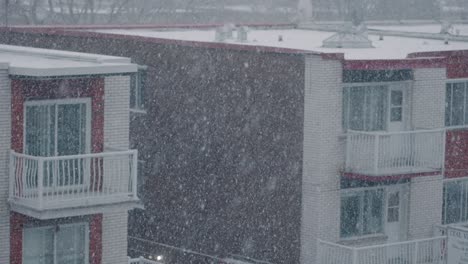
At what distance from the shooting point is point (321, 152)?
1119 inches

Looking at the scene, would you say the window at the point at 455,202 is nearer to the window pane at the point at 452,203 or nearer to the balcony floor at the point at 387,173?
the window pane at the point at 452,203

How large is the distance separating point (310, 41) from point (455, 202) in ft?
20.6

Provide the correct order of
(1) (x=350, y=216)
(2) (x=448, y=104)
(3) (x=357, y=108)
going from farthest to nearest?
1. (2) (x=448, y=104)
2. (1) (x=350, y=216)
3. (3) (x=357, y=108)

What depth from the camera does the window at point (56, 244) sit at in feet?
76.6

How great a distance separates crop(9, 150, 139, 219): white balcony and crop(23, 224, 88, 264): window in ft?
3.28

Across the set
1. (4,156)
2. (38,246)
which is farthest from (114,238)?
(4,156)

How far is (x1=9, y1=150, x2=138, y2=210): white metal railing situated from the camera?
2216 centimetres

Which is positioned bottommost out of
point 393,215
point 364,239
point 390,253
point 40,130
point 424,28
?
point 390,253

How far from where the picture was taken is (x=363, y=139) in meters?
28.6

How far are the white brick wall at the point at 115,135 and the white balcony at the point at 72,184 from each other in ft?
2.38

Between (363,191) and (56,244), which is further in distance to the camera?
(363,191)

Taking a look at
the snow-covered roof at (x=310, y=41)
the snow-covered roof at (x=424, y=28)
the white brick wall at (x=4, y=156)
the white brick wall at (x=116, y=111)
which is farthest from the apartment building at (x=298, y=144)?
the white brick wall at (x=4, y=156)

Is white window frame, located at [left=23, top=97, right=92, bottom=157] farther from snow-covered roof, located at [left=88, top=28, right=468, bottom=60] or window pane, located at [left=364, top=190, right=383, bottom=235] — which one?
window pane, located at [left=364, top=190, right=383, bottom=235]

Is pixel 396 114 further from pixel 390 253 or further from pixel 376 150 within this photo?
pixel 390 253
